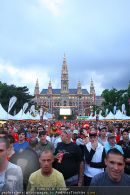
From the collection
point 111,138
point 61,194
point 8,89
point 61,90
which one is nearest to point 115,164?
point 61,194

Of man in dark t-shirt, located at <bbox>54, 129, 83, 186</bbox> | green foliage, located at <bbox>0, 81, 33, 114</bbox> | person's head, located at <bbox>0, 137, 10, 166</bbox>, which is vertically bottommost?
man in dark t-shirt, located at <bbox>54, 129, 83, 186</bbox>

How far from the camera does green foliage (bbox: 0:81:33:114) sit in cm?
8747

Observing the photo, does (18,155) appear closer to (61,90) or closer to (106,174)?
(106,174)

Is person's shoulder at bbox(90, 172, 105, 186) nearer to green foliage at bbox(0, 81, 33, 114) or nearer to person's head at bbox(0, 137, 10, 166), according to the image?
person's head at bbox(0, 137, 10, 166)

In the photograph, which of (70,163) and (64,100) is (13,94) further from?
(64,100)

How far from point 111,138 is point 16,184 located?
489 cm

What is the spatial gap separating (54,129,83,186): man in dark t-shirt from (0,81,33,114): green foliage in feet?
256

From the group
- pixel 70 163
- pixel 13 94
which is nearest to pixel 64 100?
pixel 13 94

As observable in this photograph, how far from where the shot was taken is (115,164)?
145 inches

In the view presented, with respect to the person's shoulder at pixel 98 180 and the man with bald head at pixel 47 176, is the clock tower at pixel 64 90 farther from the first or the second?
the person's shoulder at pixel 98 180

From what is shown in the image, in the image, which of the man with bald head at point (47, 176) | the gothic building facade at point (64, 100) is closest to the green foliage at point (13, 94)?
the man with bald head at point (47, 176)

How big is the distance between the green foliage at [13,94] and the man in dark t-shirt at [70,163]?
256 feet

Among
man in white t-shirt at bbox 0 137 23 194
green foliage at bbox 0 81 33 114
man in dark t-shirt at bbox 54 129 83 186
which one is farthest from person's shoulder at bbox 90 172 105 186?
green foliage at bbox 0 81 33 114

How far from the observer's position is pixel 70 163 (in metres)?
6.71
